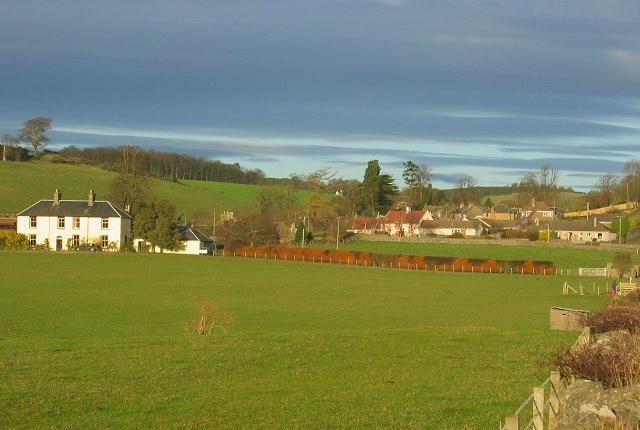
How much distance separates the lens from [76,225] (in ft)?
313

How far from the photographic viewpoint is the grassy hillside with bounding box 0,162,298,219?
13275 centimetres

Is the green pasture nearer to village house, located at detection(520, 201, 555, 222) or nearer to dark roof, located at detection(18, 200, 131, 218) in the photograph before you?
dark roof, located at detection(18, 200, 131, 218)

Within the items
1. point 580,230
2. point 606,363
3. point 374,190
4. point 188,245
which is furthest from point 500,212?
point 606,363

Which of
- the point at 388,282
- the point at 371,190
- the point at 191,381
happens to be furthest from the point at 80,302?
the point at 371,190

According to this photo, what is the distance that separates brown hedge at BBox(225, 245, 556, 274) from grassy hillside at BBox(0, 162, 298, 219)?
3684 cm

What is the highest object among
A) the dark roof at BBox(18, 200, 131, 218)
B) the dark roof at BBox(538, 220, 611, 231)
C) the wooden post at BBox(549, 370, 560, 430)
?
the wooden post at BBox(549, 370, 560, 430)

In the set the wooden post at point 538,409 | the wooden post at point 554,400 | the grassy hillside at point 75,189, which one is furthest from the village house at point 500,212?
the wooden post at point 538,409

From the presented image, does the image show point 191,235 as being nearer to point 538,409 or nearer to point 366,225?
point 366,225

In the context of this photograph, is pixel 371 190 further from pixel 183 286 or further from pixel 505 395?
pixel 505 395

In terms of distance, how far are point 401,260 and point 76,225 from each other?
3324cm

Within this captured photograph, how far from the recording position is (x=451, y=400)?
1434 cm

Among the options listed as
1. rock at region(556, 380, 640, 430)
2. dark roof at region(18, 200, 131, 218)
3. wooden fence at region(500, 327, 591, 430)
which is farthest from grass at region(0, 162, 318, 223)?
rock at region(556, 380, 640, 430)

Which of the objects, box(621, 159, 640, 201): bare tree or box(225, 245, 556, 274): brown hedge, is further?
box(621, 159, 640, 201): bare tree

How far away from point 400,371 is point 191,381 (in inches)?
153
